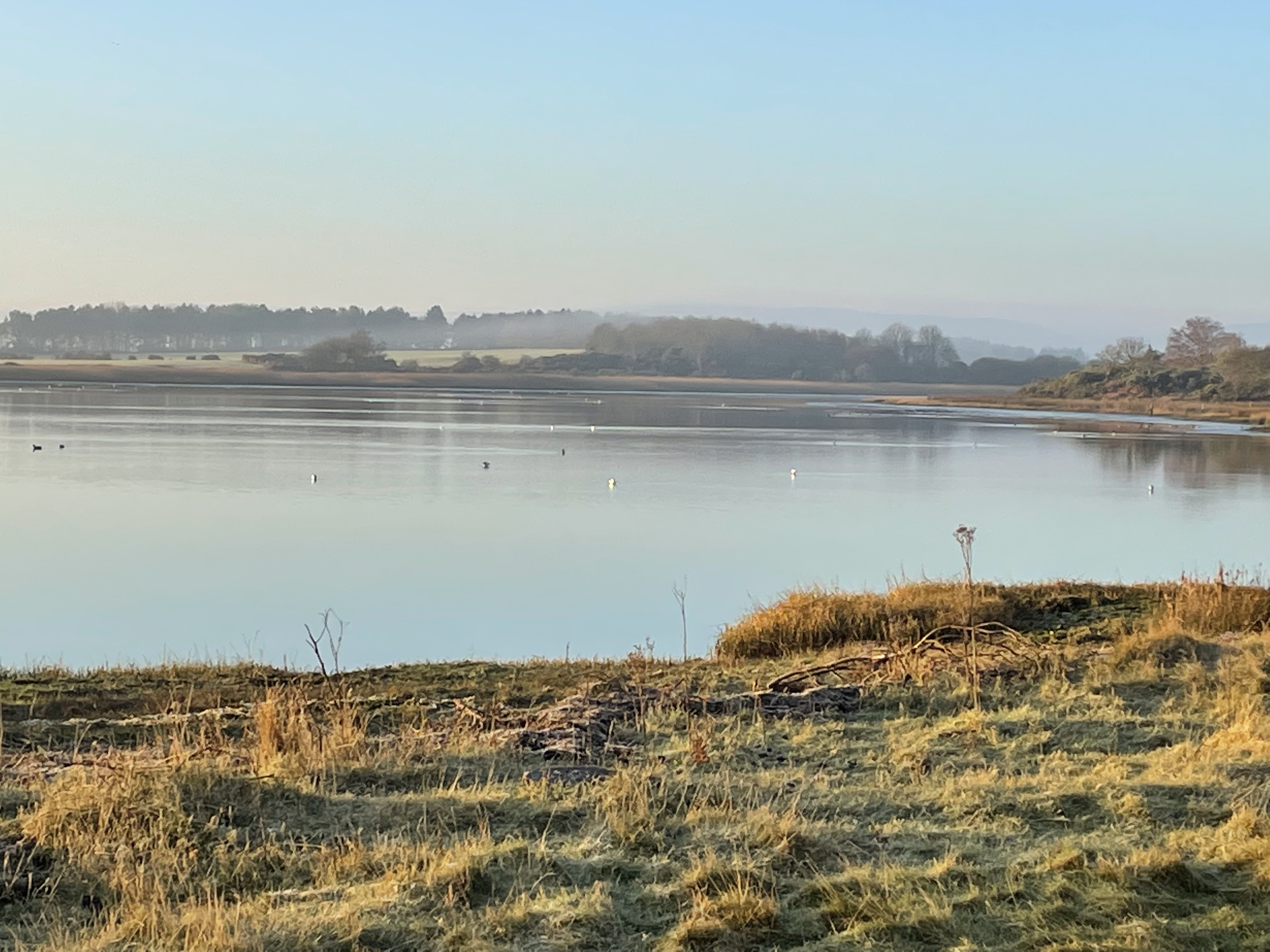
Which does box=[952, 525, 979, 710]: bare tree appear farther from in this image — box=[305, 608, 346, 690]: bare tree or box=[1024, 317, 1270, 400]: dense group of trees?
box=[1024, 317, 1270, 400]: dense group of trees

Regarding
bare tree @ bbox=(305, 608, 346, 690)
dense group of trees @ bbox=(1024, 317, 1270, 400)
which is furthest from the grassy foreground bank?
dense group of trees @ bbox=(1024, 317, 1270, 400)

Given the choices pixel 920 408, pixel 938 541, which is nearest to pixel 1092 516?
pixel 938 541

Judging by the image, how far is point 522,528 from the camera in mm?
21828

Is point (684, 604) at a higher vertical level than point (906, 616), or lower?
lower

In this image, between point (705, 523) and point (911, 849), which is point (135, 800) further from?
point (705, 523)

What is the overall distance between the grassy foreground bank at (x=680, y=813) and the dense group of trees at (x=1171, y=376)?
7416 centimetres

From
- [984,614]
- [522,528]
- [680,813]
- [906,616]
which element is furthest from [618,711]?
[522,528]

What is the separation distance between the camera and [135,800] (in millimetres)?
5145

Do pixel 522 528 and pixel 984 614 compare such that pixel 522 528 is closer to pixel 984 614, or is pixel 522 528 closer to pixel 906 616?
pixel 906 616

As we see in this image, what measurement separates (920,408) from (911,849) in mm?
81844

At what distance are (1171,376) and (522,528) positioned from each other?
239 ft

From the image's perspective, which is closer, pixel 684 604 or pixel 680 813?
pixel 680 813

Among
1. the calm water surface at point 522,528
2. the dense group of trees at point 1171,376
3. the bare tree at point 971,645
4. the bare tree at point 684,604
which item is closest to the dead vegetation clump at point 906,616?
the bare tree at point 684,604

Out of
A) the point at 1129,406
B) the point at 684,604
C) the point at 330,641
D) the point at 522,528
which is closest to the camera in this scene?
the point at 330,641
